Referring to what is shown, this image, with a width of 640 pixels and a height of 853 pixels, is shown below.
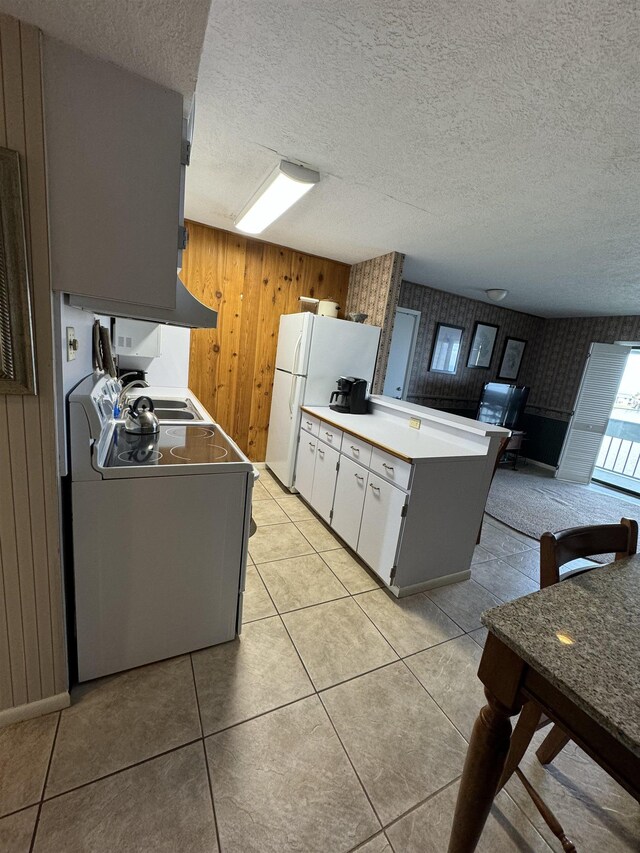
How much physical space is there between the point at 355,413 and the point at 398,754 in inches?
92.1

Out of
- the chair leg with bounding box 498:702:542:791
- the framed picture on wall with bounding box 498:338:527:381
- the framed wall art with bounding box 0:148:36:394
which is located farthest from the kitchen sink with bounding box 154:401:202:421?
the framed picture on wall with bounding box 498:338:527:381

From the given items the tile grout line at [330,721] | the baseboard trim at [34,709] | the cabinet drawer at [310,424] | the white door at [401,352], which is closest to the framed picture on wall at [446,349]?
the white door at [401,352]

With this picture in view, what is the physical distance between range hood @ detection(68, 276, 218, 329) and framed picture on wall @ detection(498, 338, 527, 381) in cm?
545

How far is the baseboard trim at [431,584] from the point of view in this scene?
2100 mm

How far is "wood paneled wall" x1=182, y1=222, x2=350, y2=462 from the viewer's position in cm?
329

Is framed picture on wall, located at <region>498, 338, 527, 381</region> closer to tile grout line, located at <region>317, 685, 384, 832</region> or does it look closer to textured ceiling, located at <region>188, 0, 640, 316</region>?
textured ceiling, located at <region>188, 0, 640, 316</region>

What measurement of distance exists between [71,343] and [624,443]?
23.8ft

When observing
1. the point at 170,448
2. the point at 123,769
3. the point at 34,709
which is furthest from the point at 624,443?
the point at 34,709

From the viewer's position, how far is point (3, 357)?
959 millimetres

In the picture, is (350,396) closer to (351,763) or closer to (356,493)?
(356,493)

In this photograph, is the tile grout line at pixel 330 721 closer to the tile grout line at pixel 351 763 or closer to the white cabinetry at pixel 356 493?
the tile grout line at pixel 351 763

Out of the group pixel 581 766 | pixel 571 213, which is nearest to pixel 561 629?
pixel 581 766

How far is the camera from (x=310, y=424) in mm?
3068

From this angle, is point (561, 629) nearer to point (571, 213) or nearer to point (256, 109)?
point (256, 109)
